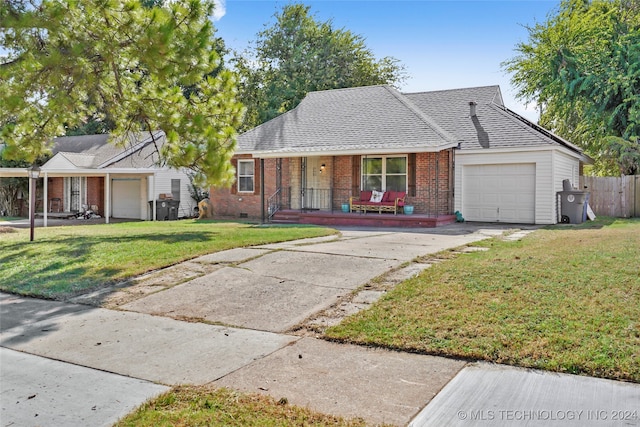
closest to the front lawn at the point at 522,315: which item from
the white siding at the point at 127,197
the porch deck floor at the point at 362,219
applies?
the porch deck floor at the point at 362,219

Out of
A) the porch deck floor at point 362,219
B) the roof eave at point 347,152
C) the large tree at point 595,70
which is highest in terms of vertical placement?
the large tree at point 595,70

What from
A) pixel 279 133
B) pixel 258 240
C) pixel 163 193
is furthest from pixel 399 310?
pixel 163 193

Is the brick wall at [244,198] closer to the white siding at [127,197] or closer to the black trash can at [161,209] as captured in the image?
the black trash can at [161,209]

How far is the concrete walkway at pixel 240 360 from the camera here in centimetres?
364

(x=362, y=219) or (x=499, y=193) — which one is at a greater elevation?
(x=499, y=193)

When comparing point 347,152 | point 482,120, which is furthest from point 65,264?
point 482,120

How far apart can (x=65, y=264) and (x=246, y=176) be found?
1230 cm

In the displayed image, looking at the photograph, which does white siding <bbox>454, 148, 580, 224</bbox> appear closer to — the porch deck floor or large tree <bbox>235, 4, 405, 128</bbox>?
the porch deck floor

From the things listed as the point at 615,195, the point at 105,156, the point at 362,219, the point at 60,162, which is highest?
the point at 105,156

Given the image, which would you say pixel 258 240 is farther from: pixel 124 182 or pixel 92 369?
pixel 124 182

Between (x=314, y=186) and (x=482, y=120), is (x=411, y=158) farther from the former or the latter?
(x=314, y=186)

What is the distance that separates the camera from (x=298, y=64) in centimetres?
3108

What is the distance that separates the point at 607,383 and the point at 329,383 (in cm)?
209

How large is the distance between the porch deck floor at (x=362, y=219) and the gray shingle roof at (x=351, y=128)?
2.15m
